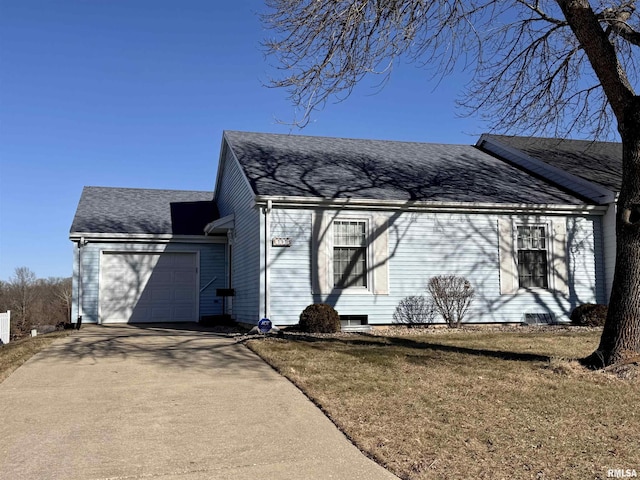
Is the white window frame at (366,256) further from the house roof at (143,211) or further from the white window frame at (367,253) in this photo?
the house roof at (143,211)

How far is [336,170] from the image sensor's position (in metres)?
15.9

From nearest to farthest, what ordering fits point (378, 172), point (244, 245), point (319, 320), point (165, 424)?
point (165, 424) < point (319, 320) < point (244, 245) < point (378, 172)

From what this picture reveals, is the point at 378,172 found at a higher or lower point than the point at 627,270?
higher

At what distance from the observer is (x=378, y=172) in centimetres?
1611

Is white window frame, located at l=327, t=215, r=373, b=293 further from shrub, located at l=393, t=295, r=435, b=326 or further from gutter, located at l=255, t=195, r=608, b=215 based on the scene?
shrub, located at l=393, t=295, r=435, b=326

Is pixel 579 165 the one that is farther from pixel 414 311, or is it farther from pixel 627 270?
pixel 627 270

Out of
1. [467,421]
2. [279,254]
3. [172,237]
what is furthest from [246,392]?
[172,237]

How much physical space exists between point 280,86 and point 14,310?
23.9 meters

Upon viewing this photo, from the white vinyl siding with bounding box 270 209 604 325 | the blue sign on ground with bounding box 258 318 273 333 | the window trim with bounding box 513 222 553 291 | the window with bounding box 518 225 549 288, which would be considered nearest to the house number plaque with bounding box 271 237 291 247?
the white vinyl siding with bounding box 270 209 604 325

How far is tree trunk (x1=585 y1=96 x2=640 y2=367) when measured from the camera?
312 inches

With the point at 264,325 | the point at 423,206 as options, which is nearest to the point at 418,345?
the point at 264,325

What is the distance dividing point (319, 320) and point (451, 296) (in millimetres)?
3403

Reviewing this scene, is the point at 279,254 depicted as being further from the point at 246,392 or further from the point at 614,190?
the point at 614,190

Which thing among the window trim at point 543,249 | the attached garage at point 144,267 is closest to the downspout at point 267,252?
the attached garage at point 144,267
